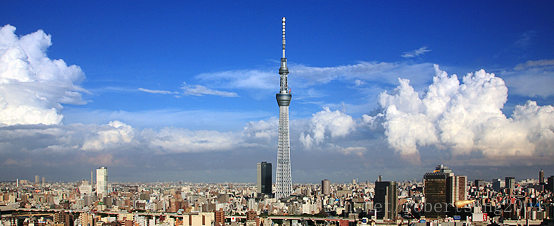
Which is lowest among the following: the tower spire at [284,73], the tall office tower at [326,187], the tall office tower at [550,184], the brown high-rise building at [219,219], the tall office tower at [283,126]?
the tall office tower at [326,187]

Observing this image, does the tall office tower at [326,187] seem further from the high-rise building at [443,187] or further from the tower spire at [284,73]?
the tower spire at [284,73]

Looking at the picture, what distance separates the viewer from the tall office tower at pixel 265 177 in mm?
37531

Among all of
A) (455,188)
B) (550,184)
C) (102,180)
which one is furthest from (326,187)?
(550,184)

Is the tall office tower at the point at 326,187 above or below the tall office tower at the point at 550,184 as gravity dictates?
below

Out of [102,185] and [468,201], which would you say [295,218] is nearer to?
[468,201]

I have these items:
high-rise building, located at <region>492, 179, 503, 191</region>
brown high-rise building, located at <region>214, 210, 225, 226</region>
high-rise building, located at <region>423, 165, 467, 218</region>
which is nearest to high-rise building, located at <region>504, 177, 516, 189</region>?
high-rise building, located at <region>492, 179, 503, 191</region>

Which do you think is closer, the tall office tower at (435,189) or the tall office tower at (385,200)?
the tall office tower at (385,200)

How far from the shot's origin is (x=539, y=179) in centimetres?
2723

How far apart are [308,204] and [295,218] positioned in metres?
3.13

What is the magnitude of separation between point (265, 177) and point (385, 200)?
13.6 meters

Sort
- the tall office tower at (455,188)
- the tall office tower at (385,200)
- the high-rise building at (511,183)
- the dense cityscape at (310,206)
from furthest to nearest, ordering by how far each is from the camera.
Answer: the high-rise building at (511,183), the tall office tower at (455,188), the tall office tower at (385,200), the dense cityscape at (310,206)

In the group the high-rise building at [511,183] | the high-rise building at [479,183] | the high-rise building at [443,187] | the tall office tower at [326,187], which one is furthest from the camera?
the tall office tower at [326,187]

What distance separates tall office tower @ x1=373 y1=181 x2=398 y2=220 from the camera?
2353 centimetres

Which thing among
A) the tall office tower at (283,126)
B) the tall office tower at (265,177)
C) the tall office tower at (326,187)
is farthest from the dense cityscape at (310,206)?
the tall office tower at (326,187)
